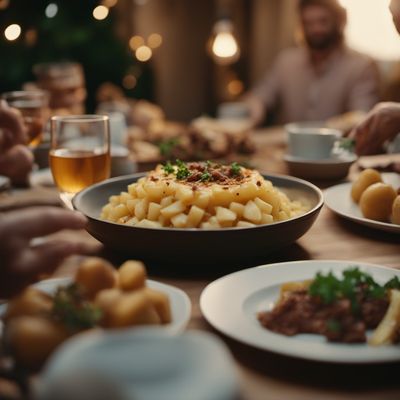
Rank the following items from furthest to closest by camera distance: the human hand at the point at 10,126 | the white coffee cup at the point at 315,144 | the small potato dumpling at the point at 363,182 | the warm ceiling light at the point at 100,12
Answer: the warm ceiling light at the point at 100,12 < the white coffee cup at the point at 315,144 < the human hand at the point at 10,126 < the small potato dumpling at the point at 363,182

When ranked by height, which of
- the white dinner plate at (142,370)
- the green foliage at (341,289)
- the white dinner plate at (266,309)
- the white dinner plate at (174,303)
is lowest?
the white dinner plate at (266,309)

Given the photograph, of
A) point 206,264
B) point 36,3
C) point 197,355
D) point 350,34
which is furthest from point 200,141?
point 350,34

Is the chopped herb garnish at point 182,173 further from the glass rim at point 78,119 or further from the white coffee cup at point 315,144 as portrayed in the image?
the white coffee cup at point 315,144

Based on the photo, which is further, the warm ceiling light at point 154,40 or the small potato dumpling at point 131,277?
the warm ceiling light at point 154,40

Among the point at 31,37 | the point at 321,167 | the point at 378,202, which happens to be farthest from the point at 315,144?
the point at 31,37

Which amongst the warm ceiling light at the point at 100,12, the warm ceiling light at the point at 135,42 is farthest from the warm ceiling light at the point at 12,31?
the warm ceiling light at the point at 135,42

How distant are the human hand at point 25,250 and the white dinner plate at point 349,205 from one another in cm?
79

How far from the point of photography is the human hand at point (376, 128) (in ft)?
6.01

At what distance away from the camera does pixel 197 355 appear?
541mm

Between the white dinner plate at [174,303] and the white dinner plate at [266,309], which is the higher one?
the white dinner plate at [174,303]

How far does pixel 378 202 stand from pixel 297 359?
0.73m

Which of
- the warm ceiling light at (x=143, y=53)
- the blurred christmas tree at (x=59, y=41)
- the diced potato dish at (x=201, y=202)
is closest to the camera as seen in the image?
the diced potato dish at (x=201, y=202)

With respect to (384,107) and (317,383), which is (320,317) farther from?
(384,107)

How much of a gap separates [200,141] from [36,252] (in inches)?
62.3
